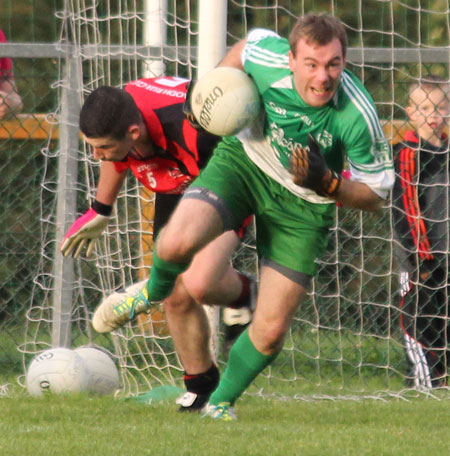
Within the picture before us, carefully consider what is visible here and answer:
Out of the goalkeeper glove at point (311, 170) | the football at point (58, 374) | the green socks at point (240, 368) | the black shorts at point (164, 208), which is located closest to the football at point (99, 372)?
the football at point (58, 374)

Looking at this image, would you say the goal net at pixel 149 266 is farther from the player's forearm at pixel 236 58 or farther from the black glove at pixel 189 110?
the black glove at pixel 189 110

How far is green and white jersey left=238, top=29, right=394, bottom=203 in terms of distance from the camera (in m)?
4.61

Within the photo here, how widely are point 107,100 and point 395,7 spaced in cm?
657

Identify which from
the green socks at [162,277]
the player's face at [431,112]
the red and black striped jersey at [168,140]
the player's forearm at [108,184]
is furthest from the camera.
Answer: the player's face at [431,112]

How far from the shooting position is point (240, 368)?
5066 millimetres

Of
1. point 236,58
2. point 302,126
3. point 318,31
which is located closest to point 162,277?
point 302,126

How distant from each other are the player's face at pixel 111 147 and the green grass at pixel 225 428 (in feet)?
3.95

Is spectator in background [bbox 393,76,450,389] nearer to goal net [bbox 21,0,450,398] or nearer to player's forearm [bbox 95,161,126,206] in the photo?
goal net [bbox 21,0,450,398]

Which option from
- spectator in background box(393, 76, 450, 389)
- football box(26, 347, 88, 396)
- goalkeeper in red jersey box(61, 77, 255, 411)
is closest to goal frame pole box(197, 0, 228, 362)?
goalkeeper in red jersey box(61, 77, 255, 411)

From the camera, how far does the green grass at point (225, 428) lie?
4.28 metres

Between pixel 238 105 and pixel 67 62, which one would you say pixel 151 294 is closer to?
pixel 238 105

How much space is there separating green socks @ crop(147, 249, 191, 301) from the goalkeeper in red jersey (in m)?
0.12

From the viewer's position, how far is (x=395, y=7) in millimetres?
11047

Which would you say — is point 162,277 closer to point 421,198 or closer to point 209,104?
point 209,104
